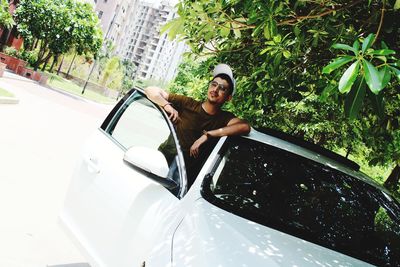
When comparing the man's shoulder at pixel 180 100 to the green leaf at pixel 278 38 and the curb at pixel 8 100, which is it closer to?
the green leaf at pixel 278 38

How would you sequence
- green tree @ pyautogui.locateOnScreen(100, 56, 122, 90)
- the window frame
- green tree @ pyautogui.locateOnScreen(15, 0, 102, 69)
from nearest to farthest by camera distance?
the window frame < green tree @ pyautogui.locateOnScreen(15, 0, 102, 69) < green tree @ pyautogui.locateOnScreen(100, 56, 122, 90)

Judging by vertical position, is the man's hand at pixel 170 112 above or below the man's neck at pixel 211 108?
below

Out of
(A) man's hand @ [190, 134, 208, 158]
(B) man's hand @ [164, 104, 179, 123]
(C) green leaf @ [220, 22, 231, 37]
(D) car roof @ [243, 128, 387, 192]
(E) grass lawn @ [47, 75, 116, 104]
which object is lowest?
(E) grass lawn @ [47, 75, 116, 104]

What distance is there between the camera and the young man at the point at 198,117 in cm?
297

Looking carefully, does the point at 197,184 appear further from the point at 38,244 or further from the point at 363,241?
the point at 38,244

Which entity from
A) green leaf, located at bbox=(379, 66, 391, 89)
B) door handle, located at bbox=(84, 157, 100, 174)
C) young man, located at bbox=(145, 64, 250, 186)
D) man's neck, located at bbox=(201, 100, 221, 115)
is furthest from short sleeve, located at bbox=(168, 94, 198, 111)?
green leaf, located at bbox=(379, 66, 391, 89)

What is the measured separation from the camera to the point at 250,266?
175cm

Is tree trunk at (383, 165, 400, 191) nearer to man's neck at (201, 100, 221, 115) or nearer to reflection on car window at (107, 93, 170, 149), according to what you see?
reflection on car window at (107, 93, 170, 149)

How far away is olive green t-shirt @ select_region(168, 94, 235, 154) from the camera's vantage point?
10.5 feet

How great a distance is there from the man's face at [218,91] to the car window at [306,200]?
1.83ft

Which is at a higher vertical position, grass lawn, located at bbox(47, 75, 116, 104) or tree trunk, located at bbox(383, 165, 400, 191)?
tree trunk, located at bbox(383, 165, 400, 191)

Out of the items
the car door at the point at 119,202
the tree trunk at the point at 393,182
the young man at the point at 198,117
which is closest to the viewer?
the car door at the point at 119,202

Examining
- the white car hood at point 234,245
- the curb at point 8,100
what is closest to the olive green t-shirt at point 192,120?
the white car hood at point 234,245

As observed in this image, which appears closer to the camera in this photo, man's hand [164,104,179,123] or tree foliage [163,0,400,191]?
tree foliage [163,0,400,191]
